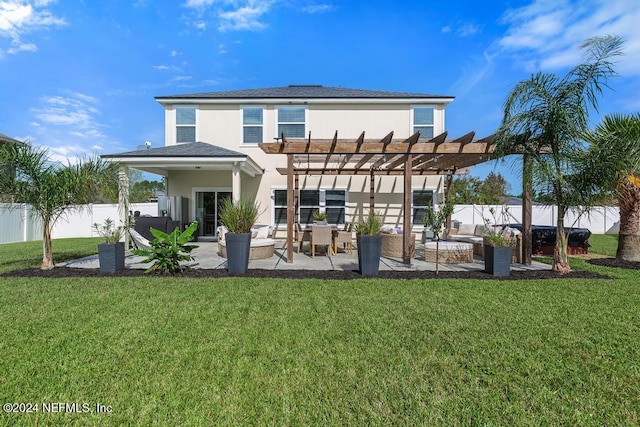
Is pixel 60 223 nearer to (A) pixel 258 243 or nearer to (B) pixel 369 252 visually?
(A) pixel 258 243

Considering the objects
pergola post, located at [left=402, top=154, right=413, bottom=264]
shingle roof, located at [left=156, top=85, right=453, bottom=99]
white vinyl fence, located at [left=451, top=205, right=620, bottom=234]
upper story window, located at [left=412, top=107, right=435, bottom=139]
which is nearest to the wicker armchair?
pergola post, located at [left=402, top=154, right=413, bottom=264]

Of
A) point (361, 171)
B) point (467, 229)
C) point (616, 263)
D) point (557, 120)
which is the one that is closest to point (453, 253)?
point (557, 120)

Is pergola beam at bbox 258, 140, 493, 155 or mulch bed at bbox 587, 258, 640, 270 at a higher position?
pergola beam at bbox 258, 140, 493, 155

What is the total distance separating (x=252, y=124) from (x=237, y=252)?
Answer: 8.16 meters

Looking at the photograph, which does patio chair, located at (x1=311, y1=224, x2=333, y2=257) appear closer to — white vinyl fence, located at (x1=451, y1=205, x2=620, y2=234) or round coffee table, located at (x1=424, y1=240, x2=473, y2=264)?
round coffee table, located at (x1=424, y1=240, x2=473, y2=264)

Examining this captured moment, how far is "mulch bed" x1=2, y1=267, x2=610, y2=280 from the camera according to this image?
22.4ft

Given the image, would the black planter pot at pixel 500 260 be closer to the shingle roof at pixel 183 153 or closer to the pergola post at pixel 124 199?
the shingle roof at pixel 183 153

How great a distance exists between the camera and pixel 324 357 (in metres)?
3.14

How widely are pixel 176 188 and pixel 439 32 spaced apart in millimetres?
12563

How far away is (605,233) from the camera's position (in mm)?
20969

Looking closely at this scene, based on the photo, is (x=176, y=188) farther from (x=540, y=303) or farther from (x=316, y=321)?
(x=540, y=303)

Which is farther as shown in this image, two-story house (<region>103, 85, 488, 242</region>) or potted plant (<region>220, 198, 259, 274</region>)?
two-story house (<region>103, 85, 488, 242</region>)

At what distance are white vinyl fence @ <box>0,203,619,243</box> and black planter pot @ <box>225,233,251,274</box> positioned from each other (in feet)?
17.9

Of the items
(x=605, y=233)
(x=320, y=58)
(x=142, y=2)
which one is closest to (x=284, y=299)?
(x=142, y=2)
